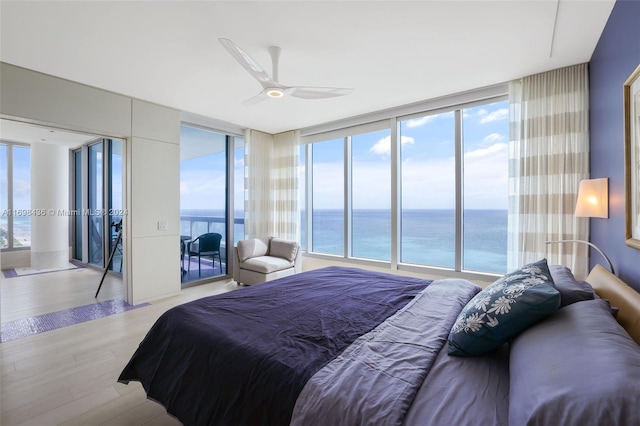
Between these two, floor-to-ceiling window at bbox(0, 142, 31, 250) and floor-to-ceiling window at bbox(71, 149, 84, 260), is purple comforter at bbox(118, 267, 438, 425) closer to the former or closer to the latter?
floor-to-ceiling window at bbox(71, 149, 84, 260)

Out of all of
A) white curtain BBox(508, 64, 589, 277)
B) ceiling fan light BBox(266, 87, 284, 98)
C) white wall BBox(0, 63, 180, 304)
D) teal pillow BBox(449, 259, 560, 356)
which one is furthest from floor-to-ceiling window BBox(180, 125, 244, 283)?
teal pillow BBox(449, 259, 560, 356)

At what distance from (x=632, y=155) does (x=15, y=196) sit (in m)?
8.81

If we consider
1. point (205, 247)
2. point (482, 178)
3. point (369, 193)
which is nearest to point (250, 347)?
point (482, 178)

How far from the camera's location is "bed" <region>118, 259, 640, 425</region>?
827 mm

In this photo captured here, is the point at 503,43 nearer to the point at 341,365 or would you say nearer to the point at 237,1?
the point at 237,1

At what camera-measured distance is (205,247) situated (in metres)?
5.05

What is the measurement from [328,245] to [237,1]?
397 centimetres

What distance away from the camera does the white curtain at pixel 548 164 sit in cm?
286

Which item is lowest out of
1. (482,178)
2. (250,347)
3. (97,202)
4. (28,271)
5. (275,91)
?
(28,271)

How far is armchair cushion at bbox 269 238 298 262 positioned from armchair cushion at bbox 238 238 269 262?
0.42 feet

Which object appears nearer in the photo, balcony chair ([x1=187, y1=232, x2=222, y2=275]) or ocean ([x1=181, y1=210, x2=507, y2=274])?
ocean ([x1=181, y1=210, x2=507, y2=274])

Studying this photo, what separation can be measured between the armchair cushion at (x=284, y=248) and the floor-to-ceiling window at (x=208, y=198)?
759 millimetres

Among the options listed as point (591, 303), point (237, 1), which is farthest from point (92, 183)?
point (591, 303)

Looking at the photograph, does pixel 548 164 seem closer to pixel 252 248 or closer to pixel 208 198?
pixel 252 248
